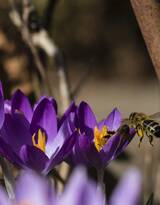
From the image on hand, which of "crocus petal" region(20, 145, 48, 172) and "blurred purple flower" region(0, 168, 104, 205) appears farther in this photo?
"crocus petal" region(20, 145, 48, 172)

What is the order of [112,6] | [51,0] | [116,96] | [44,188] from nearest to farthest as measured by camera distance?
[44,188] < [51,0] < [116,96] < [112,6]


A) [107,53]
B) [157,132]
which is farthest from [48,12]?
[107,53]

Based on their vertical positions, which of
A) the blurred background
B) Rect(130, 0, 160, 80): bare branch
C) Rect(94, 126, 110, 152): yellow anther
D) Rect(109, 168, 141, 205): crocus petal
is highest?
the blurred background

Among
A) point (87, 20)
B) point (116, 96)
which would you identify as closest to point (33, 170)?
point (116, 96)

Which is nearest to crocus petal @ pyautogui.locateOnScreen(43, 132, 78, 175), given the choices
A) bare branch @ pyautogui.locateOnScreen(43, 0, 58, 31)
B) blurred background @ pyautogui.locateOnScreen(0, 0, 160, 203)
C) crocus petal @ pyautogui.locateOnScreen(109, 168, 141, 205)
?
crocus petal @ pyautogui.locateOnScreen(109, 168, 141, 205)

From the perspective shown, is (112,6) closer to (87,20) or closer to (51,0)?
(87,20)

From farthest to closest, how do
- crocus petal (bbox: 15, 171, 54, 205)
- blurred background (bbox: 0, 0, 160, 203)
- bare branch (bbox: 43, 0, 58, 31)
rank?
1. blurred background (bbox: 0, 0, 160, 203)
2. bare branch (bbox: 43, 0, 58, 31)
3. crocus petal (bbox: 15, 171, 54, 205)

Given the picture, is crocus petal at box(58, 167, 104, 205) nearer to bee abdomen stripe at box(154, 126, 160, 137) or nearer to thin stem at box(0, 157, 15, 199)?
thin stem at box(0, 157, 15, 199)

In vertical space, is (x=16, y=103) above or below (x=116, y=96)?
below
